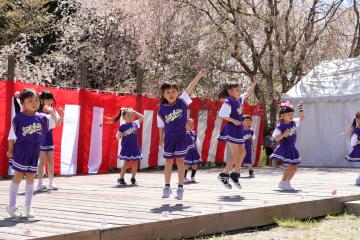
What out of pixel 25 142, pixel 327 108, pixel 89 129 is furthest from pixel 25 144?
pixel 327 108

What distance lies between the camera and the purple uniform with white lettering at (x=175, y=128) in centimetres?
711

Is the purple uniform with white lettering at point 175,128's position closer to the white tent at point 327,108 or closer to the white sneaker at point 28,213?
the white sneaker at point 28,213

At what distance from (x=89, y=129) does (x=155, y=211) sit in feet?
26.3

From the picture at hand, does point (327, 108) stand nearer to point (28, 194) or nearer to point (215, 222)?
point (215, 222)

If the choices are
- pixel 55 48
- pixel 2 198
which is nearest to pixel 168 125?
pixel 2 198

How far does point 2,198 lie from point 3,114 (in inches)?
163

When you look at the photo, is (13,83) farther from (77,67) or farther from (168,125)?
(77,67)

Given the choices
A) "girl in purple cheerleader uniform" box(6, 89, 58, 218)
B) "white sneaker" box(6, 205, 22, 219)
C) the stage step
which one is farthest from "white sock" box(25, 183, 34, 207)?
the stage step

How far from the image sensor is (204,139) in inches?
668

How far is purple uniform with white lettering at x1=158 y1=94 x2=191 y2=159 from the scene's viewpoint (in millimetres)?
7109

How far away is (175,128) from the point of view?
23.4 ft

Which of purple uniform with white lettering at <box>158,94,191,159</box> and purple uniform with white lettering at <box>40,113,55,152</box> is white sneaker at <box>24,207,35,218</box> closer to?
purple uniform with white lettering at <box>158,94,191,159</box>

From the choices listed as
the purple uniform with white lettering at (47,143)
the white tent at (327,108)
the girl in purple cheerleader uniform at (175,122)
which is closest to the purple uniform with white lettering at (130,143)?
the purple uniform with white lettering at (47,143)

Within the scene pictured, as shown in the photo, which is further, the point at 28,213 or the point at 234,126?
the point at 234,126
